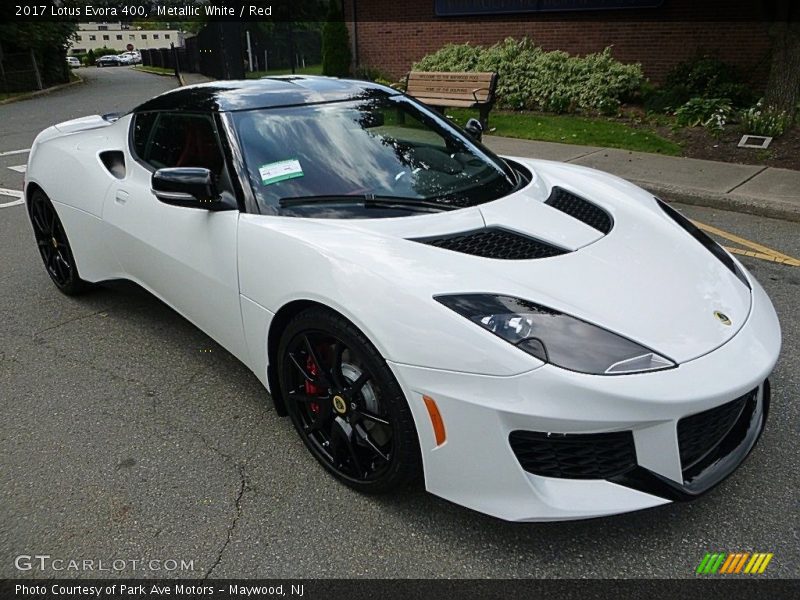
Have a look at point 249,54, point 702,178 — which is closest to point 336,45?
point 249,54

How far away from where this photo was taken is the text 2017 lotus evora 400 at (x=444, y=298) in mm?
1830

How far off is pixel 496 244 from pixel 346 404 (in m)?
0.80

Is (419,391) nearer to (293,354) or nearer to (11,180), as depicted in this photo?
(293,354)

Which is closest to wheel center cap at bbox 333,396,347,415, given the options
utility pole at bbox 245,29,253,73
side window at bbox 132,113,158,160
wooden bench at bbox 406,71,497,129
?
side window at bbox 132,113,158,160

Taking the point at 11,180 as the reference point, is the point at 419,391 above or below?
above

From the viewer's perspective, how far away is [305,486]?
7.89 ft

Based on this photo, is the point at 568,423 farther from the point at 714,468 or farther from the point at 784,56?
the point at 784,56

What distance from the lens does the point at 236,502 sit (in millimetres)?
2348

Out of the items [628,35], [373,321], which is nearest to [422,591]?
[373,321]

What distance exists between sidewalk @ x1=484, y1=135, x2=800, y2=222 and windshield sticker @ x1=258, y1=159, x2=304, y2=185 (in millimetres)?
4764

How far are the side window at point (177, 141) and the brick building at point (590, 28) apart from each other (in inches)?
376

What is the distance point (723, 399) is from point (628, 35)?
36.6 ft

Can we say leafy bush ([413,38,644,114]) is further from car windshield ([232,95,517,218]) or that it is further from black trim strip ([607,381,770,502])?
black trim strip ([607,381,770,502])

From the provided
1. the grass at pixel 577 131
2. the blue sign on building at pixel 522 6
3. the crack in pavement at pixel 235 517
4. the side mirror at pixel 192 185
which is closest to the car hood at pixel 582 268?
the side mirror at pixel 192 185
